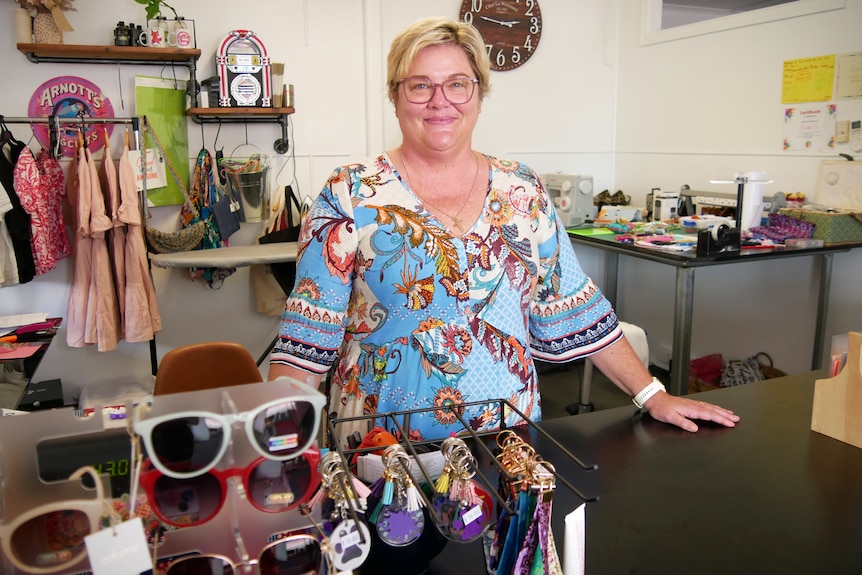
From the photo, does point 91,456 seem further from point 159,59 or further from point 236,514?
point 159,59

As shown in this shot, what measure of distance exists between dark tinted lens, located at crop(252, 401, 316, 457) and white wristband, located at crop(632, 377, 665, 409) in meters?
0.89

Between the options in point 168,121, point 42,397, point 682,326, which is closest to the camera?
point 42,397

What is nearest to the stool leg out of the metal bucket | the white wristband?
the metal bucket

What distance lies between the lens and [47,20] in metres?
3.22

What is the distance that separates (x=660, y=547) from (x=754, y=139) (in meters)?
3.36

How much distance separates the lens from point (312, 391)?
75 cm

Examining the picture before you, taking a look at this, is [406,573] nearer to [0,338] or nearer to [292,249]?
[0,338]

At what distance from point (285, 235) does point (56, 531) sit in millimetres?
3089

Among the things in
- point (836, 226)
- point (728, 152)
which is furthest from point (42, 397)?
point (728, 152)

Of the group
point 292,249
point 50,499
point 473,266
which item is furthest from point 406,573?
point 292,249

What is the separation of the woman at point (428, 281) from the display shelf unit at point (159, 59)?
2175mm

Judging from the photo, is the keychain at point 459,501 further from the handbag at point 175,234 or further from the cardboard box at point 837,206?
the cardboard box at point 837,206

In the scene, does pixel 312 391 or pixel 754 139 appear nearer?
pixel 312 391

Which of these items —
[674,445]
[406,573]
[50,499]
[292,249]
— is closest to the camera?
[50,499]
